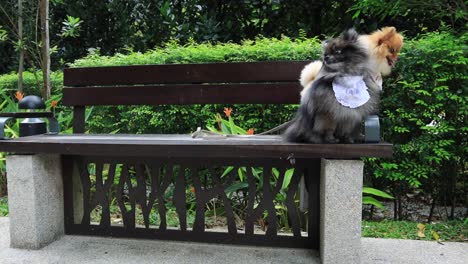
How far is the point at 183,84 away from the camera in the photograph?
308 centimetres

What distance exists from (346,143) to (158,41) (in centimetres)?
456

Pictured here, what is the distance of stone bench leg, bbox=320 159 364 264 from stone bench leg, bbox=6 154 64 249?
1785 mm

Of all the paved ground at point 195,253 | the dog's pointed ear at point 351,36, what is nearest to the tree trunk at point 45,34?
the paved ground at point 195,253

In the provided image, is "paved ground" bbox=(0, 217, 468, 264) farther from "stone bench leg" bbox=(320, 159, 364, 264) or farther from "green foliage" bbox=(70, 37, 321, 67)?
"green foliage" bbox=(70, 37, 321, 67)

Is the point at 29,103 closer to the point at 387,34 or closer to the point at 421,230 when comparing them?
the point at 387,34

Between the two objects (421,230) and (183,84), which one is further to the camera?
(183,84)

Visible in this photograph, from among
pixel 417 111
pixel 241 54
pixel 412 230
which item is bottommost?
pixel 412 230

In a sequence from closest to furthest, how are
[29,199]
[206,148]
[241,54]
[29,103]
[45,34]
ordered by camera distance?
[206,148], [29,199], [29,103], [241,54], [45,34]

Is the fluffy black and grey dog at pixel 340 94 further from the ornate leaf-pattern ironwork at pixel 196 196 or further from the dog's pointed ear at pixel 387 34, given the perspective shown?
the ornate leaf-pattern ironwork at pixel 196 196

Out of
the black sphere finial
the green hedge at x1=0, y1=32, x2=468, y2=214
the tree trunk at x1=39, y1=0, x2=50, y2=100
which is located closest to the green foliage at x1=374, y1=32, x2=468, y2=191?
the green hedge at x1=0, y1=32, x2=468, y2=214

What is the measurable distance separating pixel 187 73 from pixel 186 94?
6.4 inches

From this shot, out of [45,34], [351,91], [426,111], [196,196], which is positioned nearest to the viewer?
[351,91]

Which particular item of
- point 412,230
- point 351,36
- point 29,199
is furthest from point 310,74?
point 29,199

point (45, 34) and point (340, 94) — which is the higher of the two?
point (45, 34)
